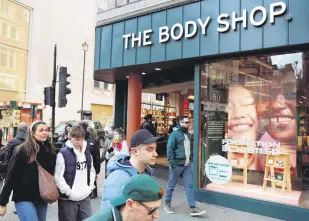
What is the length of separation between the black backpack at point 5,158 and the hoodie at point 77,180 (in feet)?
7.51

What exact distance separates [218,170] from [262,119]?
155 cm

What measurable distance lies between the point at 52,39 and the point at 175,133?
2898 cm

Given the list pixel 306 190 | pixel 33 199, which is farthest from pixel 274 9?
pixel 33 199

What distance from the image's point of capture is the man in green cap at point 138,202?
1609 mm

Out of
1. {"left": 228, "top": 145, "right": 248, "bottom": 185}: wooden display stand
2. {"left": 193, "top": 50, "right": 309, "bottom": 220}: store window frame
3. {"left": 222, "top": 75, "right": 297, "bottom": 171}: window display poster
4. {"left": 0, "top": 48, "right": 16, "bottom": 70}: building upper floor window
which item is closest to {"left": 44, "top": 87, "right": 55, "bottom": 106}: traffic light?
{"left": 193, "top": 50, "right": 309, "bottom": 220}: store window frame

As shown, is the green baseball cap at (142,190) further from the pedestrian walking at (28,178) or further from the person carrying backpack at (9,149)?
the person carrying backpack at (9,149)

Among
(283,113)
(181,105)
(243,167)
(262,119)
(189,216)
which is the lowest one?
→ (189,216)

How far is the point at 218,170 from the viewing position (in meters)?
6.94

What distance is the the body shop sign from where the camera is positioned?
571 centimetres

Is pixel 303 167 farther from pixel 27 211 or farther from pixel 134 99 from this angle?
pixel 27 211

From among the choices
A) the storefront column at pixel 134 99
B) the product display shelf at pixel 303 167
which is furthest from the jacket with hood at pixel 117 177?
the storefront column at pixel 134 99

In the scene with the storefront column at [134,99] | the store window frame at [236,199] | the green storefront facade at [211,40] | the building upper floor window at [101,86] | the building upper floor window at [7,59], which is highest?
the building upper floor window at [7,59]

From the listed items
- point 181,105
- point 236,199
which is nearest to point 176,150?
Result: point 236,199

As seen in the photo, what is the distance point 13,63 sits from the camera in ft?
94.3
